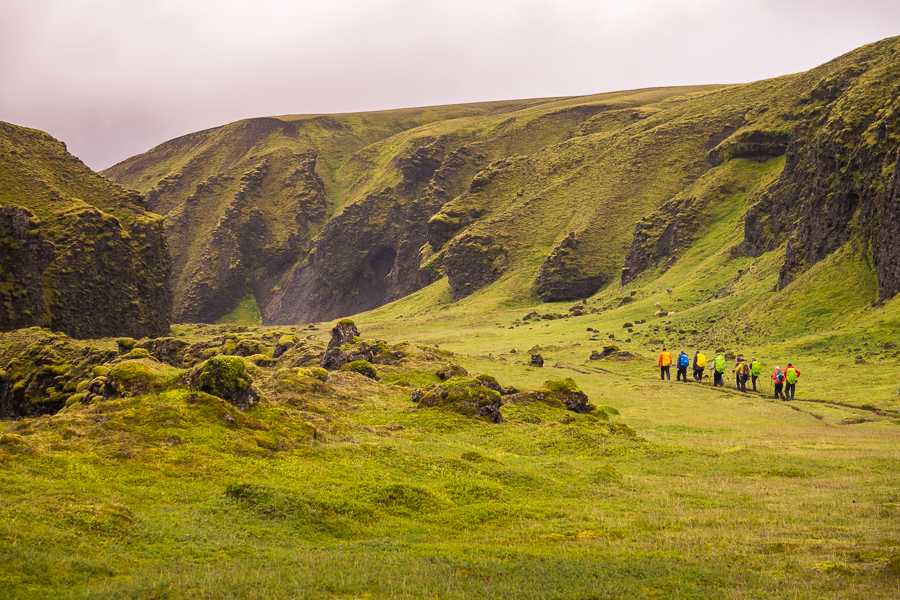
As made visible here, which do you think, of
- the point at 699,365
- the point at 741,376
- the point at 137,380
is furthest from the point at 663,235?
the point at 137,380

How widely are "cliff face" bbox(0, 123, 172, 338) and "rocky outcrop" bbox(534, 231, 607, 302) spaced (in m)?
74.8

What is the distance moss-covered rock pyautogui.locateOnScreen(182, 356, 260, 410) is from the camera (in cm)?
2402

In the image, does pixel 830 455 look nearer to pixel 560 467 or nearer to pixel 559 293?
pixel 560 467

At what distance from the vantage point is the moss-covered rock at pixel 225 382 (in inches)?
945

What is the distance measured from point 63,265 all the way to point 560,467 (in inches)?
3930

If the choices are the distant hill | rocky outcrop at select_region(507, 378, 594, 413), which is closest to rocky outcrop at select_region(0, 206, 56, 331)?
rocky outcrop at select_region(507, 378, 594, 413)

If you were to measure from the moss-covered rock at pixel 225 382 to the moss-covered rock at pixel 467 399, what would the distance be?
10104 mm

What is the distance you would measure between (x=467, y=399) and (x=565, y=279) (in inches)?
4116

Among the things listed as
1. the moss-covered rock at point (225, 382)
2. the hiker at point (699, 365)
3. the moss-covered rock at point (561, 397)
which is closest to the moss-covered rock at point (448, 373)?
the moss-covered rock at point (561, 397)

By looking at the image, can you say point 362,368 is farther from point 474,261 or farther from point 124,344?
point 474,261

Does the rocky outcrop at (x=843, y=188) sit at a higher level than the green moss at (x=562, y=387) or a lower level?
higher

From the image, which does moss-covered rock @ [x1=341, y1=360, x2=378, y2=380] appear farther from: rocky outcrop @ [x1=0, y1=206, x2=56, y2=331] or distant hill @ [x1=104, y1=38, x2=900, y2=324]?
rocky outcrop @ [x1=0, y1=206, x2=56, y2=331]

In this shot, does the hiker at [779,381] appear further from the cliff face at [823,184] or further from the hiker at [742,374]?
the cliff face at [823,184]

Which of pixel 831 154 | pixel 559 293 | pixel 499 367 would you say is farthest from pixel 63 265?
pixel 831 154
